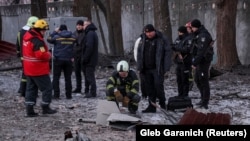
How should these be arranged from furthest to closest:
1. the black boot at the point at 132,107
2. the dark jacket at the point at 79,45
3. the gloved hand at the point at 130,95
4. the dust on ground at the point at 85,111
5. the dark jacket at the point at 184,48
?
the dark jacket at the point at 79,45 → the dark jacket at the point at 184,48 → the black boot at the point at 132,107 → the gloved hand at the point at 130,95 → the dust on ground at the point at 85,111

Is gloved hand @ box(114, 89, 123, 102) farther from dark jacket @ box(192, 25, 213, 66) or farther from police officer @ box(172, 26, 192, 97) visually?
police officer @ box(172, 26, 192, 97)

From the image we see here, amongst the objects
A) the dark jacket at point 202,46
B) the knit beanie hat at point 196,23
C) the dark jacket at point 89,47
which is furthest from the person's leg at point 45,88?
the knit beanie hat at point 196,23

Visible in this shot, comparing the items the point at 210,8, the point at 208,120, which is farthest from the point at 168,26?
the point at 208,120

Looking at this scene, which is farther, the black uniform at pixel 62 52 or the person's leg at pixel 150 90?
the black uniform at pixel 62 52

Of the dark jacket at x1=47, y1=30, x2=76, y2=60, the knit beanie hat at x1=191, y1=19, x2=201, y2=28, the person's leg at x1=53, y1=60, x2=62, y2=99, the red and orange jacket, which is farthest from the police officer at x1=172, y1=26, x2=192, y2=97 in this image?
the red and orange jacket

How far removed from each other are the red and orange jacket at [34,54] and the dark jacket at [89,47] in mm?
2366

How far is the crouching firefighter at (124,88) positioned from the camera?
10.6 meters

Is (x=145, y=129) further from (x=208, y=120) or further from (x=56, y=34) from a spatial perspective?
(x=56, y=34)

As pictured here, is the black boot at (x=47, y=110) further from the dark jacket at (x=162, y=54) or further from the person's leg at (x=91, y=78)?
the dark jacket at (x=162, y=54)

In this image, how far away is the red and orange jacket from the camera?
34.3 feet

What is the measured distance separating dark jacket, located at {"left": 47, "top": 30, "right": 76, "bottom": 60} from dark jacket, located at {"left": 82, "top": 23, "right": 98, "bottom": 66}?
1.06 ft

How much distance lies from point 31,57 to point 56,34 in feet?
8.28

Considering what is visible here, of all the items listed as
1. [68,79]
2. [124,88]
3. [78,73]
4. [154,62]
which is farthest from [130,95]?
[78,73]

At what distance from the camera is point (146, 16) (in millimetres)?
24969
